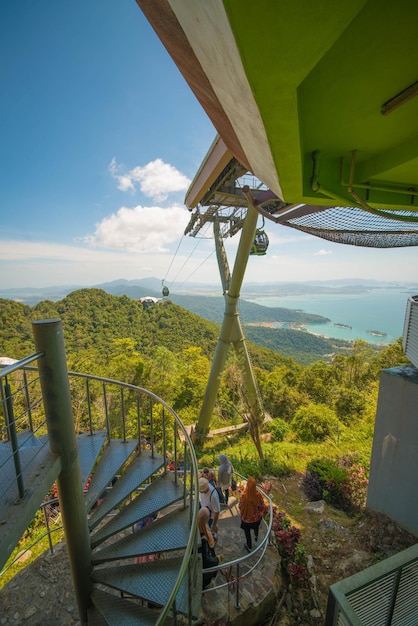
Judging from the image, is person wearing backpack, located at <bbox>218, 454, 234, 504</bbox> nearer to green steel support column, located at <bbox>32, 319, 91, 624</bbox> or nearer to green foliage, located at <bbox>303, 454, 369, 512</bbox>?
green steel support column, located at <bbox>32, 319, 91, 624</bbox>

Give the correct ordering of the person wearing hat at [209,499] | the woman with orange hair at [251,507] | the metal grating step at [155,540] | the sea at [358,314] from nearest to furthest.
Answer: the metal grating step at [155,540] → the person wearing hat at [209,499] → the woman with orange hair at [251,507] → the sea at [358,314]

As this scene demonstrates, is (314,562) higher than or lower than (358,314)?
higher

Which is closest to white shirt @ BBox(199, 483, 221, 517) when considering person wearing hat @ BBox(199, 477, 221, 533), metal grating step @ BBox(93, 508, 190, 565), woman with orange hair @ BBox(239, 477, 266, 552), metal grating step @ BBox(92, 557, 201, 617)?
person wearing hat @ BBox(199, 477, 221, 533)

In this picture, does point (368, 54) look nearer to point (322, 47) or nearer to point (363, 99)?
point (363, 99)

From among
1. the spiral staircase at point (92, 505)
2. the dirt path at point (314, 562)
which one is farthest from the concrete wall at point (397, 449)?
the spiral staircase at point (92, 505)

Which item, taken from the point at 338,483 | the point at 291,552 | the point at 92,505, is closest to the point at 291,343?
the point at 338,483

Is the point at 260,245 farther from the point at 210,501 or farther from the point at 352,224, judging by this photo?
the point at 210,501

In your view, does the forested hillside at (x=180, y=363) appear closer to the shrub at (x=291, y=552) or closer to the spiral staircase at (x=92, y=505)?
the shrub at (x=291, y=552)
